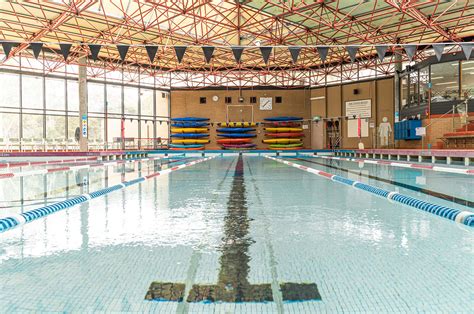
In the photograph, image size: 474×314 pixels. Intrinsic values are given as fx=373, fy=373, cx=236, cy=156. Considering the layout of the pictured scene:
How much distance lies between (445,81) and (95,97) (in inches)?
848

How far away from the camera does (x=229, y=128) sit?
29.2m

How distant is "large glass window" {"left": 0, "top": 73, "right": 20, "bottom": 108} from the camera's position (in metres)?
21.8

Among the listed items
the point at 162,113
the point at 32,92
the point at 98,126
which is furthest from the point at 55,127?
the point at 162,113

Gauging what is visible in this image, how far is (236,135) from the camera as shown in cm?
2889

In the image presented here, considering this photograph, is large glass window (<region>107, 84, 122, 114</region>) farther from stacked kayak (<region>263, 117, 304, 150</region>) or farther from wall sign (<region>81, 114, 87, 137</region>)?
stacked kayak (<region>263, 117, 304, 150</region>)

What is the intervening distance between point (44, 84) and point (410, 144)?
22.0 metres

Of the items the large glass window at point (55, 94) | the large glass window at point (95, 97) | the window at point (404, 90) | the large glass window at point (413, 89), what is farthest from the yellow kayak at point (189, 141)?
the large glass window at point (413, 89)

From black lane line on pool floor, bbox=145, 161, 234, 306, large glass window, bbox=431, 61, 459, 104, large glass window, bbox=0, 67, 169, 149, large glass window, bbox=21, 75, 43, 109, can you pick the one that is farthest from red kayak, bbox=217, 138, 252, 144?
black lane line on pool floor, bbox=145, 161, 234, 306

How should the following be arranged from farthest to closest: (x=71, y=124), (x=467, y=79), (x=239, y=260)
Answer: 1. (x=71, y=124)
2. (x=467, y=79)
3. (x=239, y=260)

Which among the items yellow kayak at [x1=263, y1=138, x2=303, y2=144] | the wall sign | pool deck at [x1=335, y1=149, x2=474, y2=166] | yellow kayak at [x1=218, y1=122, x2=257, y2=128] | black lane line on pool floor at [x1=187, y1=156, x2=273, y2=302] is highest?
yellow kayak at [x1=218, y1=122, x2=257, y2=128]

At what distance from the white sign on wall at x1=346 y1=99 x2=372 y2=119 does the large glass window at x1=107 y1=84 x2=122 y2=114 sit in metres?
16.7

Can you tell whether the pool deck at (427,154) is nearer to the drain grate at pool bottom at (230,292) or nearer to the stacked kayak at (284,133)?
the stacked kayak at (284,133)

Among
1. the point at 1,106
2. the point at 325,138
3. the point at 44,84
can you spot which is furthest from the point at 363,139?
the point at 1,106

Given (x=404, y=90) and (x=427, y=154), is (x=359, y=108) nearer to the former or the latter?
(x=404, y=90)
